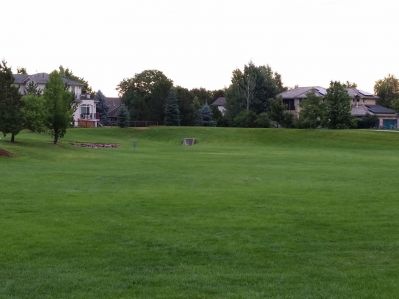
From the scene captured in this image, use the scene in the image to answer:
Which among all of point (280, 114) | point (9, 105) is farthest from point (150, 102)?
point (9, 105)

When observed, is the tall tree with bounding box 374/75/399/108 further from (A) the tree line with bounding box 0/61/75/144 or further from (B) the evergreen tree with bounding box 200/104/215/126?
(A) the tree line with bounding box 0/61/75/144

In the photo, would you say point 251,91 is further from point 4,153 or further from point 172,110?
point 4,153

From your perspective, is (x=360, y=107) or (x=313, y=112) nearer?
(x=313, y=112)

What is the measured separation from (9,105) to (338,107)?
55.4 meters

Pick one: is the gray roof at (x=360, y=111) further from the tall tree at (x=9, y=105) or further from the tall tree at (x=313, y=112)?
the tall tree at (x=9, y=105)

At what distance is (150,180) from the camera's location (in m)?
25.6

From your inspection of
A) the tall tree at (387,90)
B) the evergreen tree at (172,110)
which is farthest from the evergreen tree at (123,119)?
the tall tree at (387,90)

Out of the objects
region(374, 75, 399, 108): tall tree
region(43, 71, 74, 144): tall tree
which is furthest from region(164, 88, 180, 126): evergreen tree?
region(374, 75, 399, 108): tall tree

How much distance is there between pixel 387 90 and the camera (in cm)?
15412

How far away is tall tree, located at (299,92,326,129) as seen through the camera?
289 feet

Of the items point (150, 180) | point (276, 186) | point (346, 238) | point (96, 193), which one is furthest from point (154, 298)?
point (150, 180)

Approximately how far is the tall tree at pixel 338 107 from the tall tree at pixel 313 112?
1.08m

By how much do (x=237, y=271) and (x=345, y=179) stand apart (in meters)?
18.3

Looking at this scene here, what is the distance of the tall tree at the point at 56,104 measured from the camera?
58.1m
